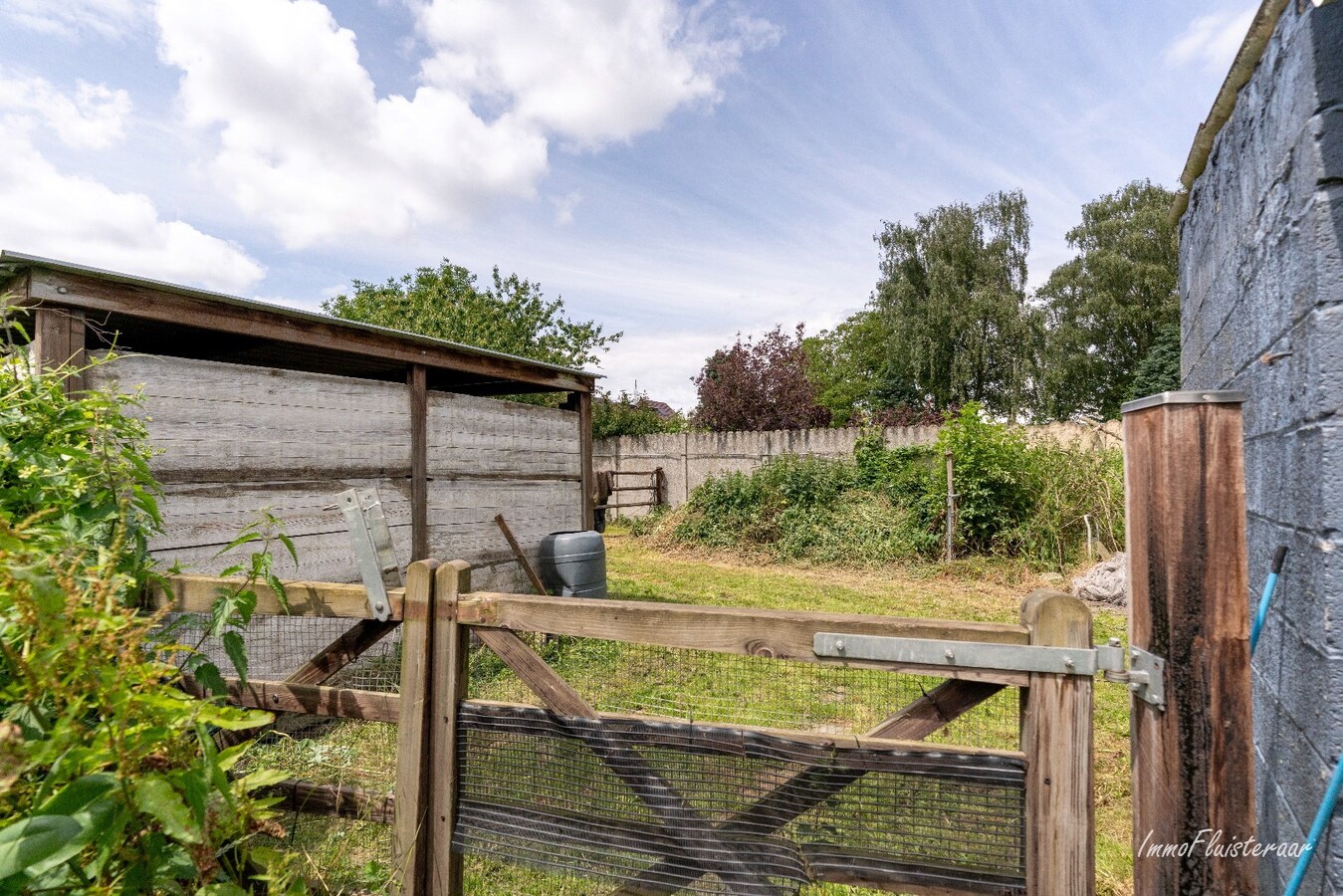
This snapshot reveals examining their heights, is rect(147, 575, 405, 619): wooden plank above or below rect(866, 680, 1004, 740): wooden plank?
above

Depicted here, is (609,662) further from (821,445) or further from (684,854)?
(821,445)

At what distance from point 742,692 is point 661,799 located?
272 centimetres

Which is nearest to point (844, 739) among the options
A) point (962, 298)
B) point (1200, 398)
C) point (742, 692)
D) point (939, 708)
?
point (939, 708)

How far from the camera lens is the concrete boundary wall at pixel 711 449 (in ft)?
40.5

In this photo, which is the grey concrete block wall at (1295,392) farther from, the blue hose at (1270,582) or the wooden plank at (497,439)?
the wooden plank at (497,439)

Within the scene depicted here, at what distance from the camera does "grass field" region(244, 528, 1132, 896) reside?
8.56ft

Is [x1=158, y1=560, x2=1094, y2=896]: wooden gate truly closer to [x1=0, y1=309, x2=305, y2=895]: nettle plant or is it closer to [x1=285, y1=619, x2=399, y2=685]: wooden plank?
[x1=285, y1=619, x2=399, y2=685]: wooden plank

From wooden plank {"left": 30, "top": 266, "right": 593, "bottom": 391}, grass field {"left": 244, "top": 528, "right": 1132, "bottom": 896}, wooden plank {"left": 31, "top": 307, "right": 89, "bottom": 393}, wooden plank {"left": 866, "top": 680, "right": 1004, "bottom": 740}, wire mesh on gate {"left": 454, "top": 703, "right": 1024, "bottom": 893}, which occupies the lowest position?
grass field {"left": 244, "top": 528, "right": 1132, "bottom": 896}

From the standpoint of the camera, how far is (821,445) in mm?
12734

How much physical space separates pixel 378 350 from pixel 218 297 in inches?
40.9

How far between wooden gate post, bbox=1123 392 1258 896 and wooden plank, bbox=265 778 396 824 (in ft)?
6.21

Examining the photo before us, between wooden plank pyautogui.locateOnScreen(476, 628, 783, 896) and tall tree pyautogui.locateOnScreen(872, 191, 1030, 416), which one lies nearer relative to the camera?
wooden plank pyautogui.locateOnScreen(476, 628, 783, 896)

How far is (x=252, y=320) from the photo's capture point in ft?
12.2

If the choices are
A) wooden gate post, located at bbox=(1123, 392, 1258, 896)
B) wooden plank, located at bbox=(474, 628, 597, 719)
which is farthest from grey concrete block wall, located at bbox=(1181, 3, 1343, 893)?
wooden plank, located at bbox=(474, 628, 597, 719)
